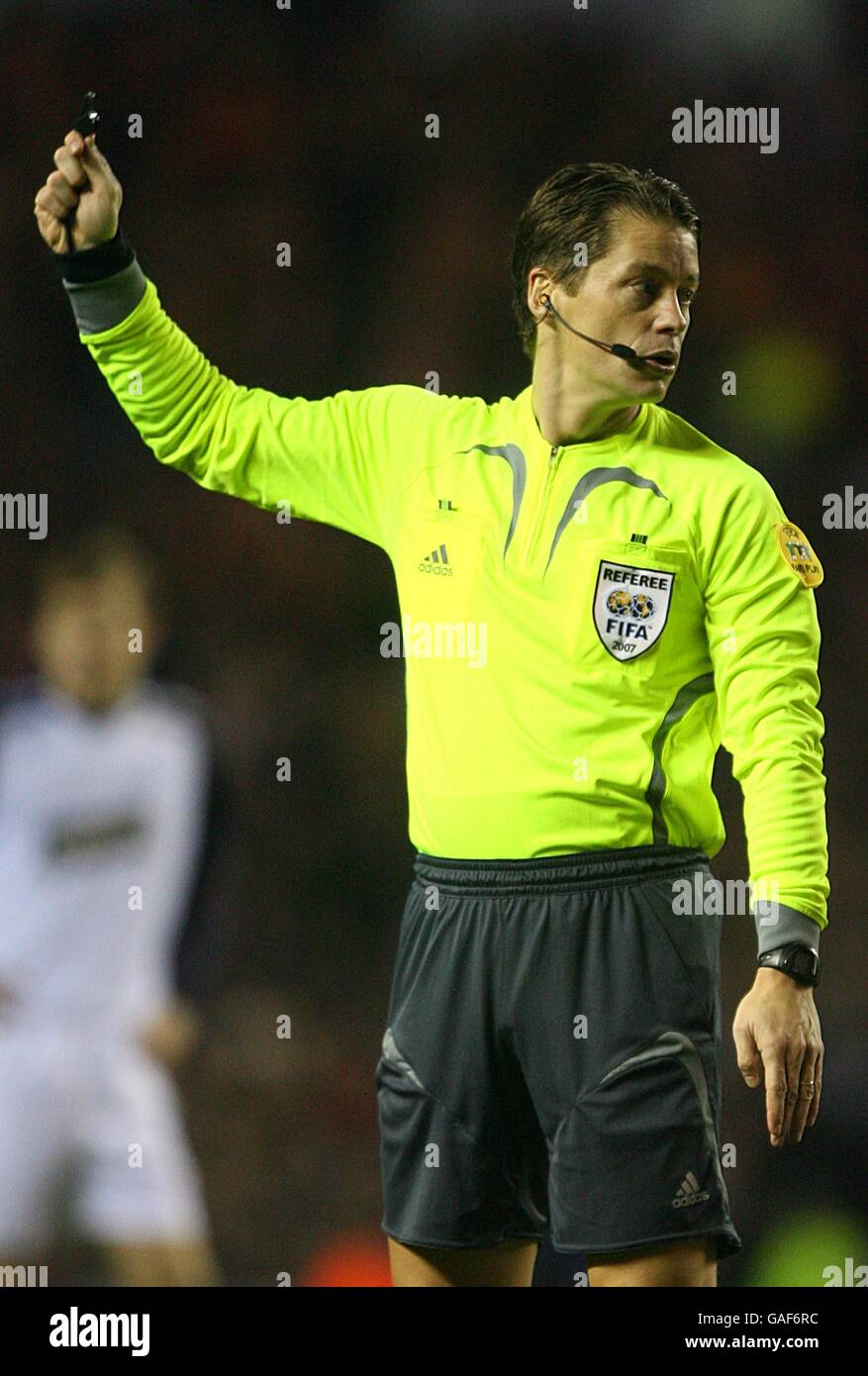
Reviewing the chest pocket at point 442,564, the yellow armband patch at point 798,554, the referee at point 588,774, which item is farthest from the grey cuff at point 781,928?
the chest pocket at point 442,564

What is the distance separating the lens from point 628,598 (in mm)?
2350

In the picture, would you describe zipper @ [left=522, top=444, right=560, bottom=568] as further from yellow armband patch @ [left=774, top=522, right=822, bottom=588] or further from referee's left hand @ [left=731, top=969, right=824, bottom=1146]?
referee's left hand @ [left=731, top=969, right=824, bottom=1146]

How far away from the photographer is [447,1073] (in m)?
2.34

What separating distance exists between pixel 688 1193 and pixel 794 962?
0.33 m

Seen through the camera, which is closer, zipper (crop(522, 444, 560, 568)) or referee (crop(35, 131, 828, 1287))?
referee (crop(35, 131, 828, 1287))

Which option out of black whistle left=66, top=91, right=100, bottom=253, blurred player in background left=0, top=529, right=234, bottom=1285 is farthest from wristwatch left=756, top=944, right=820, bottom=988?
blurred player in background left=0, top=529, right=234, bottom=1285

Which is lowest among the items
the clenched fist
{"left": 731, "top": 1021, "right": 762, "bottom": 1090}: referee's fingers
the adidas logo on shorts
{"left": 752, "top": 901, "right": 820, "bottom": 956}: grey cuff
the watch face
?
the adidas logo on shorts

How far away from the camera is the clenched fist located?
2.45 meters

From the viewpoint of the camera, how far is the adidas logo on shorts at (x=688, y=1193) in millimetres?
2256

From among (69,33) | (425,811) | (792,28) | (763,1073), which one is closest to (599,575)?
(425,811)

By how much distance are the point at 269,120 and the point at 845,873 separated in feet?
7.38

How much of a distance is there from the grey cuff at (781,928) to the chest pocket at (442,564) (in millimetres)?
563

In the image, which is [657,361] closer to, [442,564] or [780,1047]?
[442,564]

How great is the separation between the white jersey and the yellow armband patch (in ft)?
Answer: 6.45
